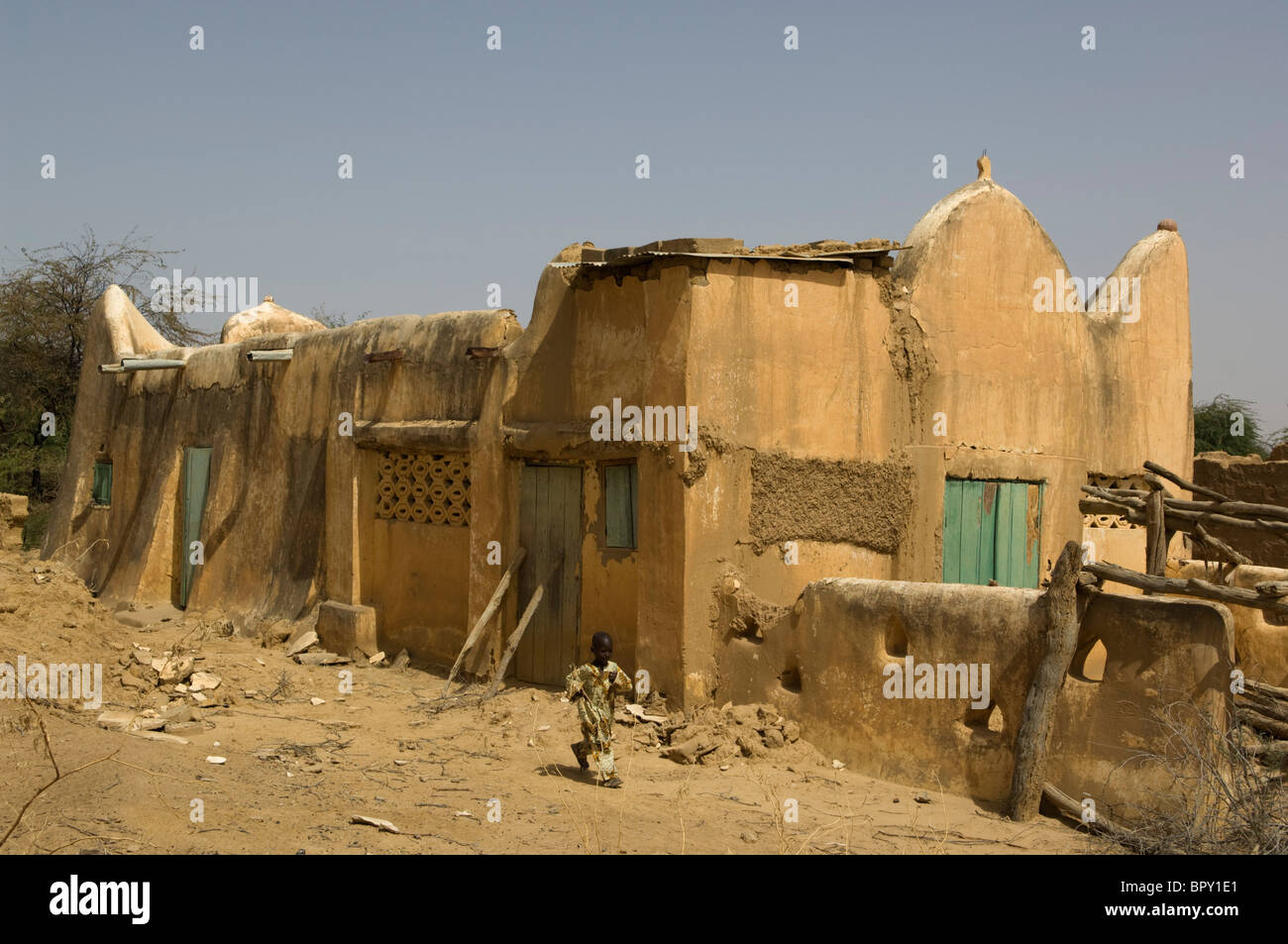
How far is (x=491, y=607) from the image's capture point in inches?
412

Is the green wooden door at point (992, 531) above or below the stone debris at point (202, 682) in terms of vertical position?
above

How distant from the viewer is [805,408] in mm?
9500

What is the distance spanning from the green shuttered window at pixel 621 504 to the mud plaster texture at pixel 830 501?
103 cm

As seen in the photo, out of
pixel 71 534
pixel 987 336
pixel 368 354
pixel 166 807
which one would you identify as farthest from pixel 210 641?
pixel 987 336

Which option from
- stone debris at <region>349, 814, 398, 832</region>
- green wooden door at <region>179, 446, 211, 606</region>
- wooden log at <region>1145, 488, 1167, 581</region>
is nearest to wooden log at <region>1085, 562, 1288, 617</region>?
wooden log at <region>1145, 488, 1167, 581</region>

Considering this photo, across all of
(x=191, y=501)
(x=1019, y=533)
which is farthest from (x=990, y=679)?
(x=191, y=501)

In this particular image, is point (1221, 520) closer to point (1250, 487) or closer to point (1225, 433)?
point (1250, 487)

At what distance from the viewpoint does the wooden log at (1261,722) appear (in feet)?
24.1

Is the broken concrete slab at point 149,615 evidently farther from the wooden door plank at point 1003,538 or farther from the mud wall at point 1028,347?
the wooden door plank at point 1003,538

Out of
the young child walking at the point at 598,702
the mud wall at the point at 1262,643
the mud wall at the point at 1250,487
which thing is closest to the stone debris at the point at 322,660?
the young child walking at the point at 598,702

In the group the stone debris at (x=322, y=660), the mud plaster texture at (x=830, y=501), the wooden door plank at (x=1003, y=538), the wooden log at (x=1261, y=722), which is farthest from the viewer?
the stone debris at (x=322, y=660)
